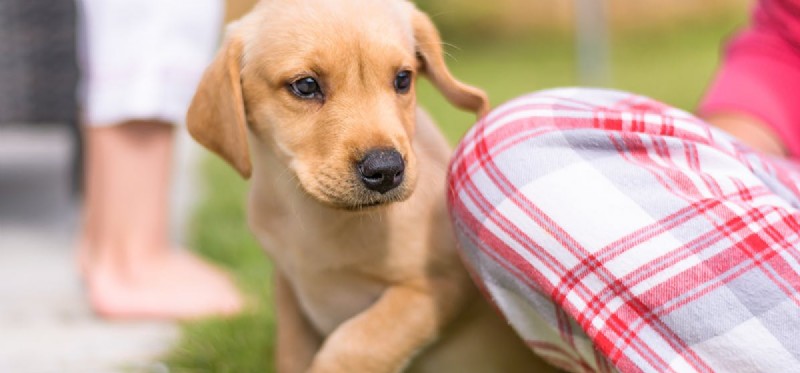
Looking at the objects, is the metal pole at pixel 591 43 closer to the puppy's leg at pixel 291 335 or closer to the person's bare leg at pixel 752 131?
the person's bare leg at pixel 752 131

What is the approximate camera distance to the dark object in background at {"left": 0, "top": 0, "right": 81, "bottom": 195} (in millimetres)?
3023

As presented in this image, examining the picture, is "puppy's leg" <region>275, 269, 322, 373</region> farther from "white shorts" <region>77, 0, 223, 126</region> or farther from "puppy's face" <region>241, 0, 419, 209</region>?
"white shorts" <region>77, 0, 223, 126</region>

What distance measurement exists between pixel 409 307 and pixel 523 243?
271mm

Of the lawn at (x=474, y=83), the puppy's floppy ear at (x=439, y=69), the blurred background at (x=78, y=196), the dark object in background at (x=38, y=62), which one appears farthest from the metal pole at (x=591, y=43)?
the puppy's floppy ear at (x=439, y=69)

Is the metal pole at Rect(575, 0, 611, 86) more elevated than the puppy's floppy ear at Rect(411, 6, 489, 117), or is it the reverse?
the puppy's floppy ear at Rect(411, 6, 489, 117)

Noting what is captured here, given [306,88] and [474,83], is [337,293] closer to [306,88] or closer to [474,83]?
[306,88]

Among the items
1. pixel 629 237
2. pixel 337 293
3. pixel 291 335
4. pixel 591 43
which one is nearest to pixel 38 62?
pixel 291 335

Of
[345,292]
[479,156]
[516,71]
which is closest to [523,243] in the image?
[479,156]

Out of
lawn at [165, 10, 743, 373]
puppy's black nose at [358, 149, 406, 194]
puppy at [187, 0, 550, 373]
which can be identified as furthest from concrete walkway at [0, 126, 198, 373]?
puppy's black nose at [358, 149, 406, 194]

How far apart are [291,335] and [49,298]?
1.13 metres

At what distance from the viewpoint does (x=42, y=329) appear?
2520 mm

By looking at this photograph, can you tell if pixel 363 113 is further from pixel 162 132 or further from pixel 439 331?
pixel 162 132

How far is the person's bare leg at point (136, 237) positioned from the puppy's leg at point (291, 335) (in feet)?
1.90

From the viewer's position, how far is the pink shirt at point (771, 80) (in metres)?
2.22
